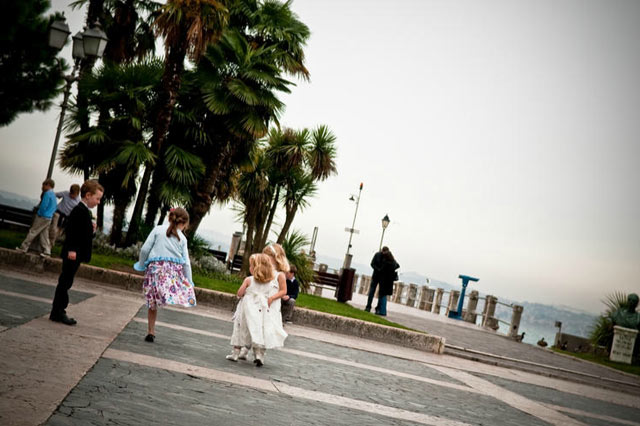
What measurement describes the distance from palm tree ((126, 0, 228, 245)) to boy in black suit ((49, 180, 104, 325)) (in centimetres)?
879

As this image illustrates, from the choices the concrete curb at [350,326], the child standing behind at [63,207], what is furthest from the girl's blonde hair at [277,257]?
the child standing behind at [63,207]

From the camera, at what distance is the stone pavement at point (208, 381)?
3.89 metres

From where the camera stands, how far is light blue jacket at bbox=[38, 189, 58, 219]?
1197 centimetres

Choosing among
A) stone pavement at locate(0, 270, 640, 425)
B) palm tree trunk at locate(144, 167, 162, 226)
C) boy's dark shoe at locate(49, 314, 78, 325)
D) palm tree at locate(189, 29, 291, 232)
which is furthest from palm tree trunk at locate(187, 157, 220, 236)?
boy's dark shoe at locate(49, 314, 78, 325)

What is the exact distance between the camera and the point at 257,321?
6.63 meters

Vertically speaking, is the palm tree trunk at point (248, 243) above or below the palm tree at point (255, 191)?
below

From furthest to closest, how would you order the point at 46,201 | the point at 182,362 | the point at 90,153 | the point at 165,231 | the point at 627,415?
the point at 90,153
the point at 46,201
the point at 627,415
the point at 165,231
the point at 182,362

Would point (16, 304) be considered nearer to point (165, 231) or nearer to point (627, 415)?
point (165, 231)

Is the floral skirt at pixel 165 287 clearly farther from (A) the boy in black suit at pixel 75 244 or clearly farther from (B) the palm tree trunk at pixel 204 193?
(B) the palm tree trunk at pixel 204 193

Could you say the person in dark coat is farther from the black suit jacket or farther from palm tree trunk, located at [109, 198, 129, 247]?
the black suit jacket

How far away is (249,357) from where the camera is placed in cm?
709

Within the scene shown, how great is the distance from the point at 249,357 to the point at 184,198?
10.0 meters

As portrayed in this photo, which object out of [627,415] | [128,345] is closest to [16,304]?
[128,345]

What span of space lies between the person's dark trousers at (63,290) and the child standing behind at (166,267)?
694mm
